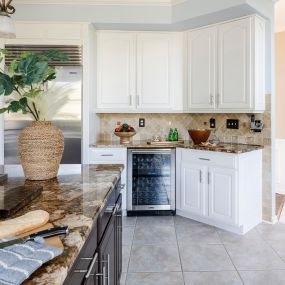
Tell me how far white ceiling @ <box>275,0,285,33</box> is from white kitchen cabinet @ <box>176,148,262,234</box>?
1.97m

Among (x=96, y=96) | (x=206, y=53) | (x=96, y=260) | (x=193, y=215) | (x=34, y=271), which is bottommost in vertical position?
(x=193, y=215)

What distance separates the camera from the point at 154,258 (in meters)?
2.77

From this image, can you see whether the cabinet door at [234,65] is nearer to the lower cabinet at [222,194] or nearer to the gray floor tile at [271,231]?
the lower cabinet at [222,194]

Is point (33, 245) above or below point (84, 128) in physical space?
below

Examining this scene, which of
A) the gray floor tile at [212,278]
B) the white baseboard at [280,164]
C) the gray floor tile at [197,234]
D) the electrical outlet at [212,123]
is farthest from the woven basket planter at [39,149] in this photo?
the white baseboard at [280,164]

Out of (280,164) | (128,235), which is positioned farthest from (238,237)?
(280,164)

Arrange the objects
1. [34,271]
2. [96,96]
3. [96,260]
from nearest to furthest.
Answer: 1. [34,271]
2. [96,260]
3. [96,96]

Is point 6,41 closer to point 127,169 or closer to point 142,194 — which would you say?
point 127,169

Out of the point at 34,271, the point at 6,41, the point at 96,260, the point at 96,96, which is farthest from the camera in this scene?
the point at 96,96

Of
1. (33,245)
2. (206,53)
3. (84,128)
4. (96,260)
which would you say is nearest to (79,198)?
(96,260)

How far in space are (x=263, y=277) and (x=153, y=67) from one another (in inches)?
108

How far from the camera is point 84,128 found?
3770 mm

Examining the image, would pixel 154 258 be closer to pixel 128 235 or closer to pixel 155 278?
pixel 155 278

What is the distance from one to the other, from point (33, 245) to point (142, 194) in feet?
10.5
